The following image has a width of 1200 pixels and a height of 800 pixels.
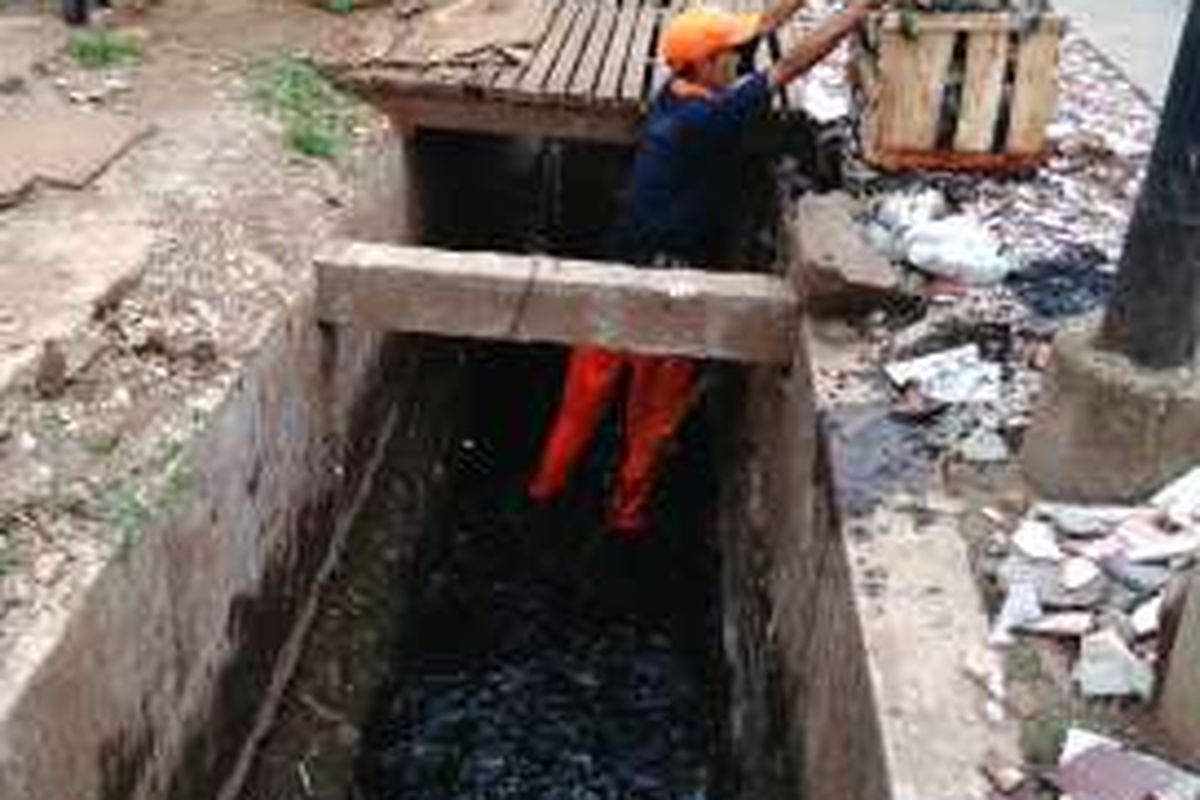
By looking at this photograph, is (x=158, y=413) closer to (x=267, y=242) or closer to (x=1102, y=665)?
(x=267, y=242)

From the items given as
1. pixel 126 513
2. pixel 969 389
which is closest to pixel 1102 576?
pixel 969 389

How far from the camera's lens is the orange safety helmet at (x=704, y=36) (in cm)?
655

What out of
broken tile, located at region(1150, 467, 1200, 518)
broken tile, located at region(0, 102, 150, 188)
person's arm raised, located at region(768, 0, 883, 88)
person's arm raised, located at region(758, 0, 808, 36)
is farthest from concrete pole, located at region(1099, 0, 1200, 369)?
broken tile, located at region(0, 102, 150, 188)

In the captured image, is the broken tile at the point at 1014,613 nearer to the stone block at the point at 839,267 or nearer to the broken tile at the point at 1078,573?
the broken tile at the point at 1078,573

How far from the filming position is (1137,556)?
14.1 ft

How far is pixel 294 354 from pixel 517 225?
15.6ft

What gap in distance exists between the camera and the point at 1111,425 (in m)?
4.60

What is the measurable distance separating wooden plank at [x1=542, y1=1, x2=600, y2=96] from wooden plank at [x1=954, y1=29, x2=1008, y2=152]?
6.85 feet

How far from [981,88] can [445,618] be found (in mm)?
3356

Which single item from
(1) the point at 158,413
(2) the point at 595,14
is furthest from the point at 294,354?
(2) the point at 595,14

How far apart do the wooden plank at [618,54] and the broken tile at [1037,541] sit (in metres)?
3.82

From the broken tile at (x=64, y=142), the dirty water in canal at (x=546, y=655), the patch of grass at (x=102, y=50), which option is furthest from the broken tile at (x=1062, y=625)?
the patch of grass at (x=102, y=50)

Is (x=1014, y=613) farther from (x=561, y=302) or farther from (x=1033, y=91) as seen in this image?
(x=1033, y=91)

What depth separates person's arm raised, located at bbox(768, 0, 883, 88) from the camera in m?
6.03
